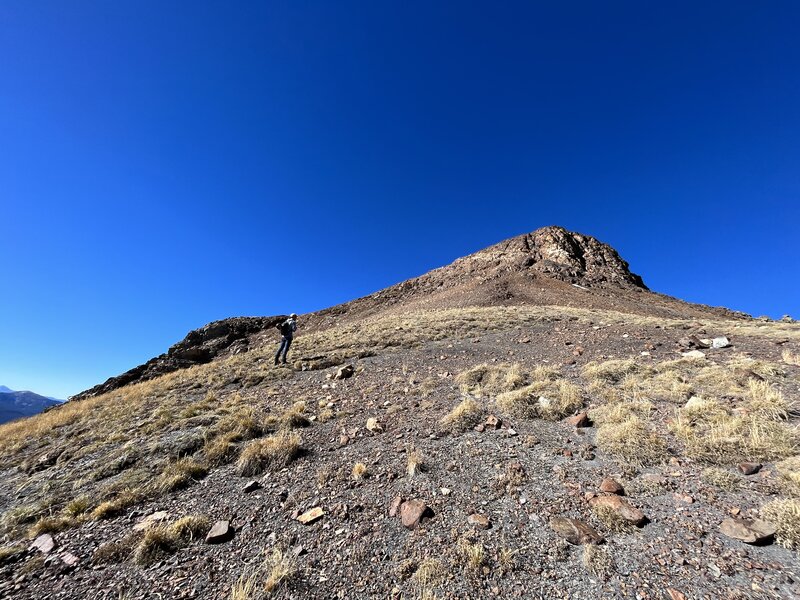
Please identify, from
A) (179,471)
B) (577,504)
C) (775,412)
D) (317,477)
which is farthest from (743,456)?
(179,471)

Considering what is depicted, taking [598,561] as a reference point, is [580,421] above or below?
above

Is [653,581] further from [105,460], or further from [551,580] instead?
[105,460]

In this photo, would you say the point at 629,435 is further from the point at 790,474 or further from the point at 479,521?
the point at 479,521

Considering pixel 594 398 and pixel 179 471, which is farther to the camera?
pixel 594 398

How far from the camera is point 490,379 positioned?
10836 millimetres

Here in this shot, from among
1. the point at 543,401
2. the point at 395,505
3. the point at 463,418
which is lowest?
the point at 395,505

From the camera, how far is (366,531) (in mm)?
4902

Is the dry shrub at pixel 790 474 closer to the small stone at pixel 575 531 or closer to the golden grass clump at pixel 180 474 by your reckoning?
the small stone at pixel 575 531

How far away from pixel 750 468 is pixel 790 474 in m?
0.45

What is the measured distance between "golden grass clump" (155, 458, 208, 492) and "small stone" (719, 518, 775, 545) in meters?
8.41

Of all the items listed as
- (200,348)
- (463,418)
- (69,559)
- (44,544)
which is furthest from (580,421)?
(200,348)

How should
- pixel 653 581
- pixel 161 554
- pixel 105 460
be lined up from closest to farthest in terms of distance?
pixel 653 581 → pixel 161 554 → pixel 105 460

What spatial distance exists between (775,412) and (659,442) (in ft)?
7.82

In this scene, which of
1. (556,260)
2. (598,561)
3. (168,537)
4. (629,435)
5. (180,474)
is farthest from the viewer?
(556,260)
